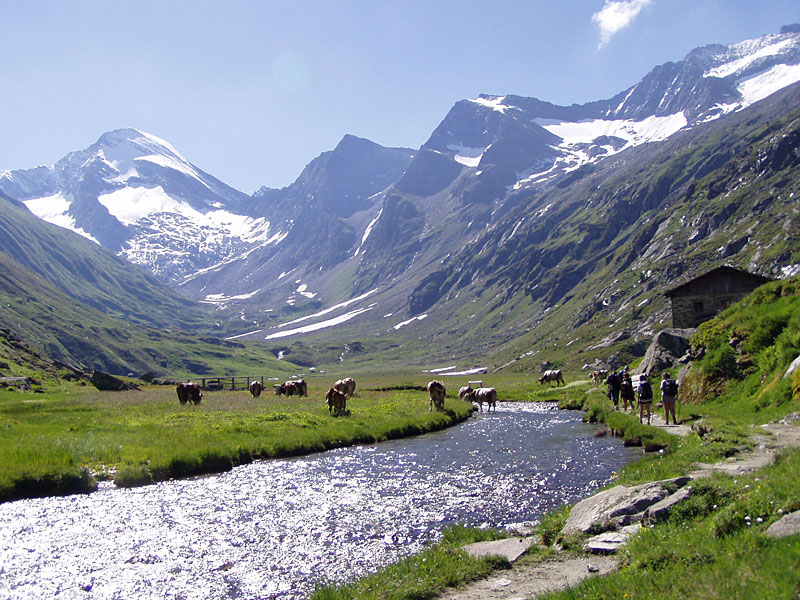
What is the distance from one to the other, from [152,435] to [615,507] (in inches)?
1003

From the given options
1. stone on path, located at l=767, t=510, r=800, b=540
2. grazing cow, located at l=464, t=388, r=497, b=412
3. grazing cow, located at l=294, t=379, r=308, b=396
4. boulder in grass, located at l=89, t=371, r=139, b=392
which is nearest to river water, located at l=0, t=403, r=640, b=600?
stone on path, located at l=767, t=510, r=800, b=540

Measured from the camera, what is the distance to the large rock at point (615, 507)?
13.4m

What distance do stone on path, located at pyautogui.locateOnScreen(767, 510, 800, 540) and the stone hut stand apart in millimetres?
69189

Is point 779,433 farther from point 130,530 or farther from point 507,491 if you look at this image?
point 130,530

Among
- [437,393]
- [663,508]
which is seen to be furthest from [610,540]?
[437,393]

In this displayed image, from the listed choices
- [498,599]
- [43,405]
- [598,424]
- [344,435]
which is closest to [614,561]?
[498,599]

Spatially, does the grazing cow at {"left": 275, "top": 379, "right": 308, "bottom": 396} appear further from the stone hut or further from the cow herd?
the stone hut

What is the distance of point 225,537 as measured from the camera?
1638 cm

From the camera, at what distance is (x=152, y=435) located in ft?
100

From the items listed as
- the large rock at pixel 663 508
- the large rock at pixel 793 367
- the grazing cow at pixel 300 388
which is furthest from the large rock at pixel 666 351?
the grazing cow at pixel 300 388

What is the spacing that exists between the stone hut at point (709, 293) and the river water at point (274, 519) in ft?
172

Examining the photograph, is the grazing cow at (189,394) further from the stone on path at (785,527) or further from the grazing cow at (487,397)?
the stone on path at (785,527)

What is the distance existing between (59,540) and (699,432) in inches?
901

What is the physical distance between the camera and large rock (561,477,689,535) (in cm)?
1337
